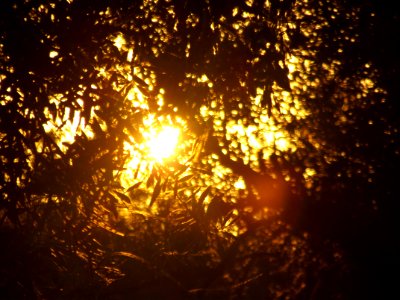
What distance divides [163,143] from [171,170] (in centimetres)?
34

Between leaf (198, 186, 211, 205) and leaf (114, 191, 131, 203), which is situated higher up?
leaf (114, 191, 131, 203)

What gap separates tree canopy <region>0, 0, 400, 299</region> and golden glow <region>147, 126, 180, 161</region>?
0.02 meters

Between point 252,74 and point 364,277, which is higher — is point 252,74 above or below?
above

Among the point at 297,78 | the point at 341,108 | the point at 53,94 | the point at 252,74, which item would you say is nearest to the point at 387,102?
the point at 341,108

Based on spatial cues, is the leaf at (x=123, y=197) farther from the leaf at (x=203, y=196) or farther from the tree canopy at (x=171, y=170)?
the leaf at (x=203, y=196)

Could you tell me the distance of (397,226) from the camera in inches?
78.4

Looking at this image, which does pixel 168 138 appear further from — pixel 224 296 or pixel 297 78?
pixel 297 78

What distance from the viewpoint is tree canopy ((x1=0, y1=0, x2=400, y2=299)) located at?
2.13 metres

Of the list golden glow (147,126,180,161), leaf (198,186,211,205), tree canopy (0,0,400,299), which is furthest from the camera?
golden glow (147,126,180,161)

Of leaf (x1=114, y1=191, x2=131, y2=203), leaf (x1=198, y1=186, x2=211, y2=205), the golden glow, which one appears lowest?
leaf (x1=198, y1=186, x2=211, y2=205)

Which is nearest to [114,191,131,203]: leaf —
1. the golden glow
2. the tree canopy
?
the tree canopy

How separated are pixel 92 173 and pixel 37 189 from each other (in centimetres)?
48

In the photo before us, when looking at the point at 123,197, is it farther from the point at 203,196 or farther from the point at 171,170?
the point at 203,196

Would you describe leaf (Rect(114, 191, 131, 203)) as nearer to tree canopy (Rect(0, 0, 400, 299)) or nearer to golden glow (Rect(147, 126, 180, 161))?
tree canopy (Rect(0, 0, 400, 299))
